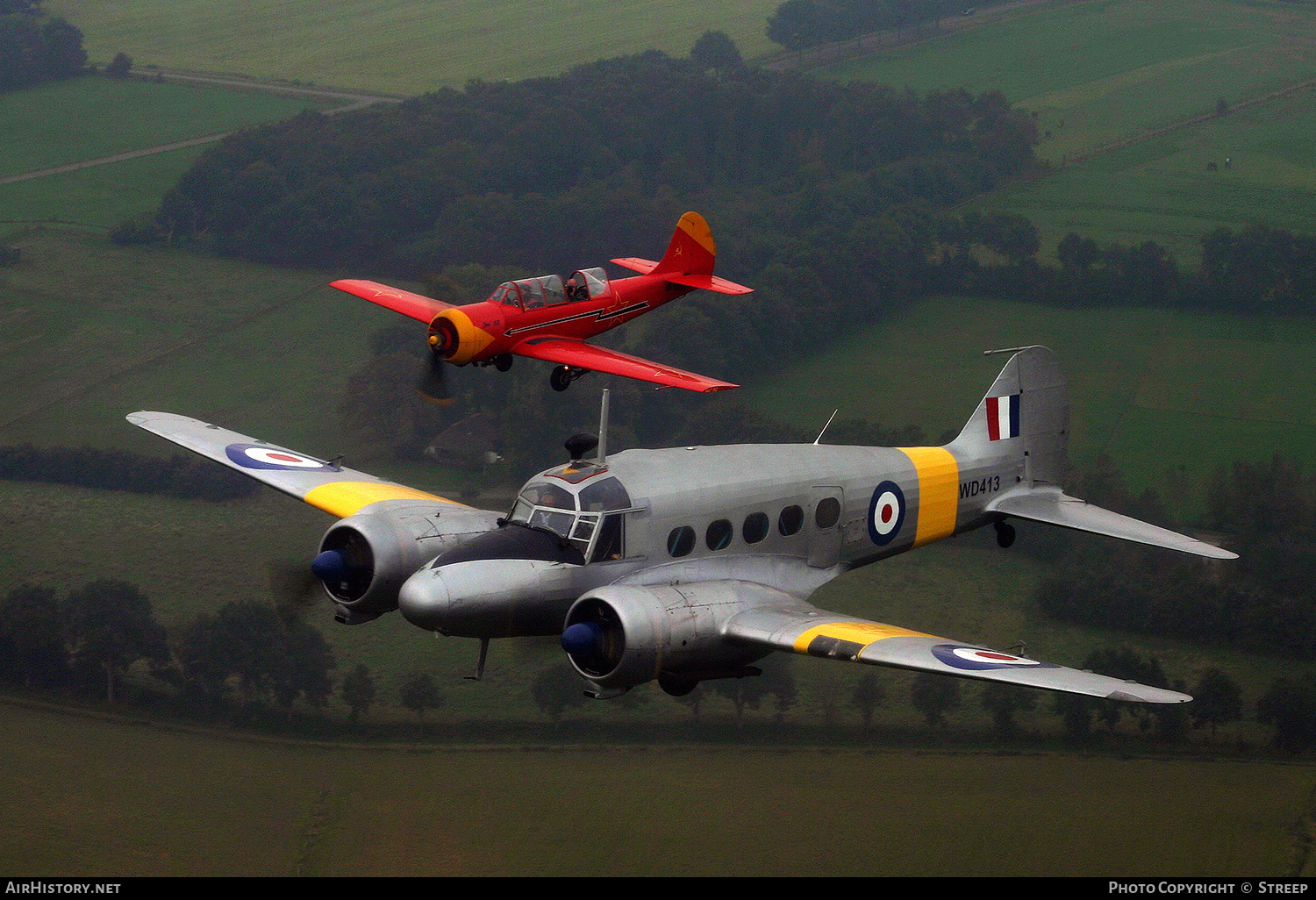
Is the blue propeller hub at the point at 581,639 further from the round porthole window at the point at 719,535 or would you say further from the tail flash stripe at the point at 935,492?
the tail flash stripe at the point at 935,492

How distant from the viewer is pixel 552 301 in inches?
1911

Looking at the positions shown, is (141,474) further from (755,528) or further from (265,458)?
(755,528)

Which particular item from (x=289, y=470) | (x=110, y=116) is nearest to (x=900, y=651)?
(x=289, y=470)

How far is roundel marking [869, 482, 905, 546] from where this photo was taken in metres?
37.9

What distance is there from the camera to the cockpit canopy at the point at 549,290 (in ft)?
156

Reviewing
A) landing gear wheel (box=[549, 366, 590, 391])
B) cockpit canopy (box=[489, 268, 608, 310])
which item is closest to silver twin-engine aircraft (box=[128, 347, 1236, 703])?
landing gear wheel (box=[549, 366, 590, 391])

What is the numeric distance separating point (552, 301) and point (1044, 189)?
435 ft

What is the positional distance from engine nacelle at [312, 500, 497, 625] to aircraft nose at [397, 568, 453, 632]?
280 centimetres

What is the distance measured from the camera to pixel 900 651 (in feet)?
97.7

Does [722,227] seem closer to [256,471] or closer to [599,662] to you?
[256,471]

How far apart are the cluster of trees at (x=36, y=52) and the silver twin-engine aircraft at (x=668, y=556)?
177 meters

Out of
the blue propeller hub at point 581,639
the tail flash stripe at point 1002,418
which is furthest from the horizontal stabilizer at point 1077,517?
the blue propeller hub at point 581,639

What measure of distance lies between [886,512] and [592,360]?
44.0 ft

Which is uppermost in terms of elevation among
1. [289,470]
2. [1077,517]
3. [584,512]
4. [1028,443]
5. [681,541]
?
[584,512]
